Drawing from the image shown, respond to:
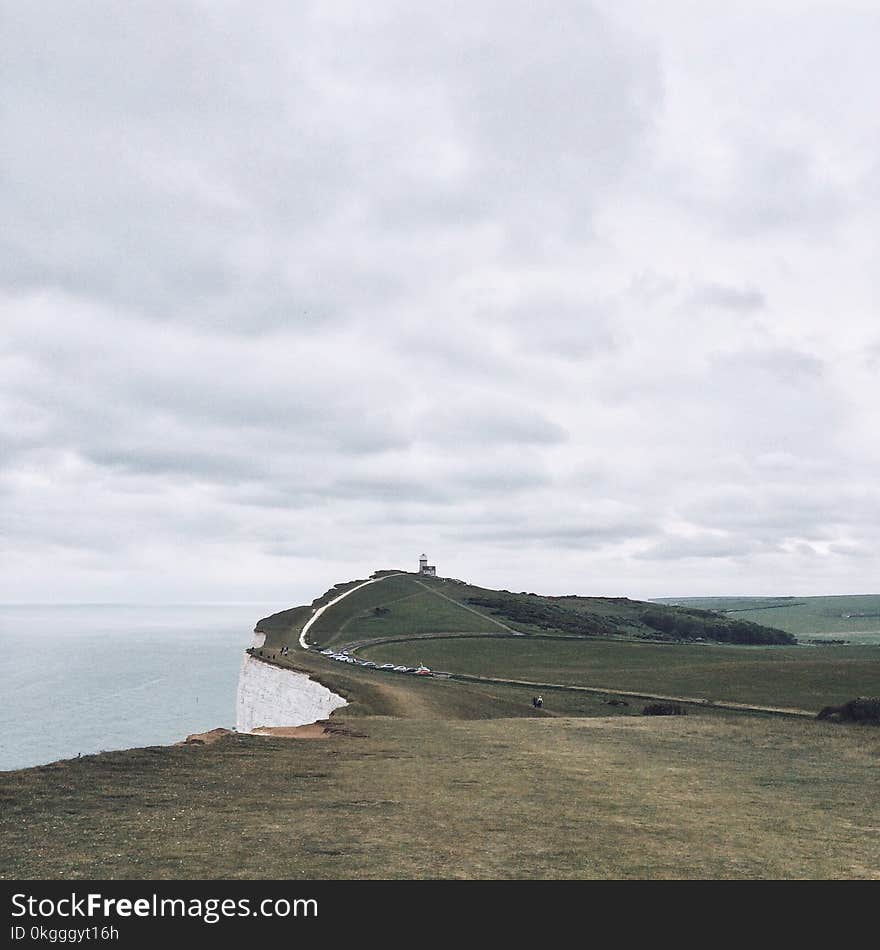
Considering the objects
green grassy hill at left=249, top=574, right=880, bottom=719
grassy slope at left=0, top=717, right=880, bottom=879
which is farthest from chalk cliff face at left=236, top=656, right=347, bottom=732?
grassy slope at left=0, top=717, right=880, bottom=879

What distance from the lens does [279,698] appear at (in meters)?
71.6

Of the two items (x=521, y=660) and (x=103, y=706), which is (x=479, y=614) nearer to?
(x=521, y=660)

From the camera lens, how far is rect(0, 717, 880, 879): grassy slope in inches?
602

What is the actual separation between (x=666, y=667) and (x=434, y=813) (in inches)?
3261

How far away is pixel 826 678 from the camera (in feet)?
244

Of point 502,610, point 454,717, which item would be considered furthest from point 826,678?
point 502,610

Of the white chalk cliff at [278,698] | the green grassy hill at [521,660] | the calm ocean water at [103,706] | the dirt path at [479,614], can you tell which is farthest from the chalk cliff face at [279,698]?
the dirt path at [479,614]

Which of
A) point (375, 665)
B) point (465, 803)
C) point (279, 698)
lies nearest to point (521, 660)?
point (375, 665)

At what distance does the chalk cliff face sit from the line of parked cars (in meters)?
9.85

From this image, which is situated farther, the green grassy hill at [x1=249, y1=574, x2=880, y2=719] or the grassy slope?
the green grassy hill at [x1=249, y1=574, x2=880, y2=719]

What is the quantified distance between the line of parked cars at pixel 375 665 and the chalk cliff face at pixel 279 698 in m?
9.85

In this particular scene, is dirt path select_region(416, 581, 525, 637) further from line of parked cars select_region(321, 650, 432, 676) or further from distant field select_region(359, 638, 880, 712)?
line of parked cars select_region(321, 650, 432, 676)
